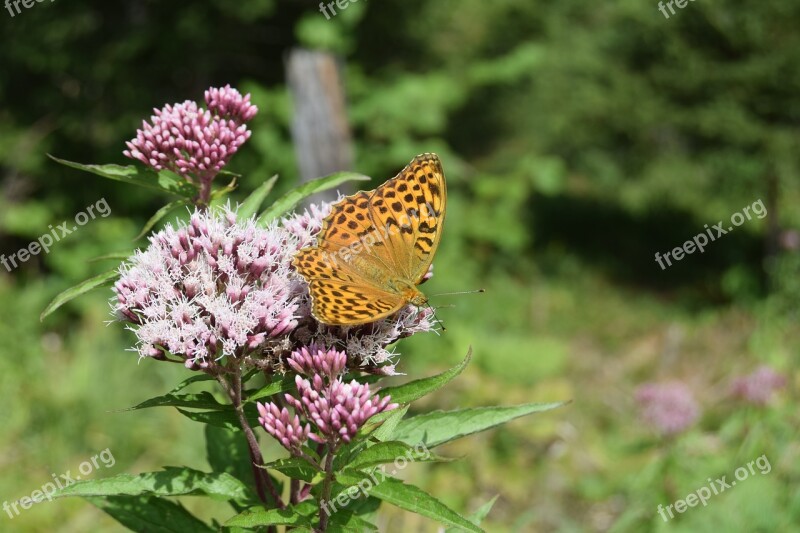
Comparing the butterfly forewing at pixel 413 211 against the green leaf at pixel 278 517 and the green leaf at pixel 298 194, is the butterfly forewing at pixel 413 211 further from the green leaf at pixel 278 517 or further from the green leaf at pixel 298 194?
the green leaf at pixel 278 517

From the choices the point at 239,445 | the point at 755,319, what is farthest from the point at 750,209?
the point at 239,445

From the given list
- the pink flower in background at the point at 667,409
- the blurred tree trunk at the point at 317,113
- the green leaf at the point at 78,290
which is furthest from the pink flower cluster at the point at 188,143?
the blurred tree trunk at the point at 317,113

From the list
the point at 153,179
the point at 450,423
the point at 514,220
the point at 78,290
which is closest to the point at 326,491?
the point at 450,423

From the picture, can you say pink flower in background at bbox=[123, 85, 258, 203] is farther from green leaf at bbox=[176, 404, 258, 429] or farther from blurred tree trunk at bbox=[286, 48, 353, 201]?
blurred tree trunk at bbox=[286, 48, 353, 201]

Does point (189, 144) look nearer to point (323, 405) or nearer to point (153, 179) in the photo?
point (153, 179)

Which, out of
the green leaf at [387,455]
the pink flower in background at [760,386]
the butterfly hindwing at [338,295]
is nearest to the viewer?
the green leaf at [387,455]

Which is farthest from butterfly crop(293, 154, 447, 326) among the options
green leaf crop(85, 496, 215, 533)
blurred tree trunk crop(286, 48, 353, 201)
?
blurred tree trunk crop(286, 48, 353, 201)
